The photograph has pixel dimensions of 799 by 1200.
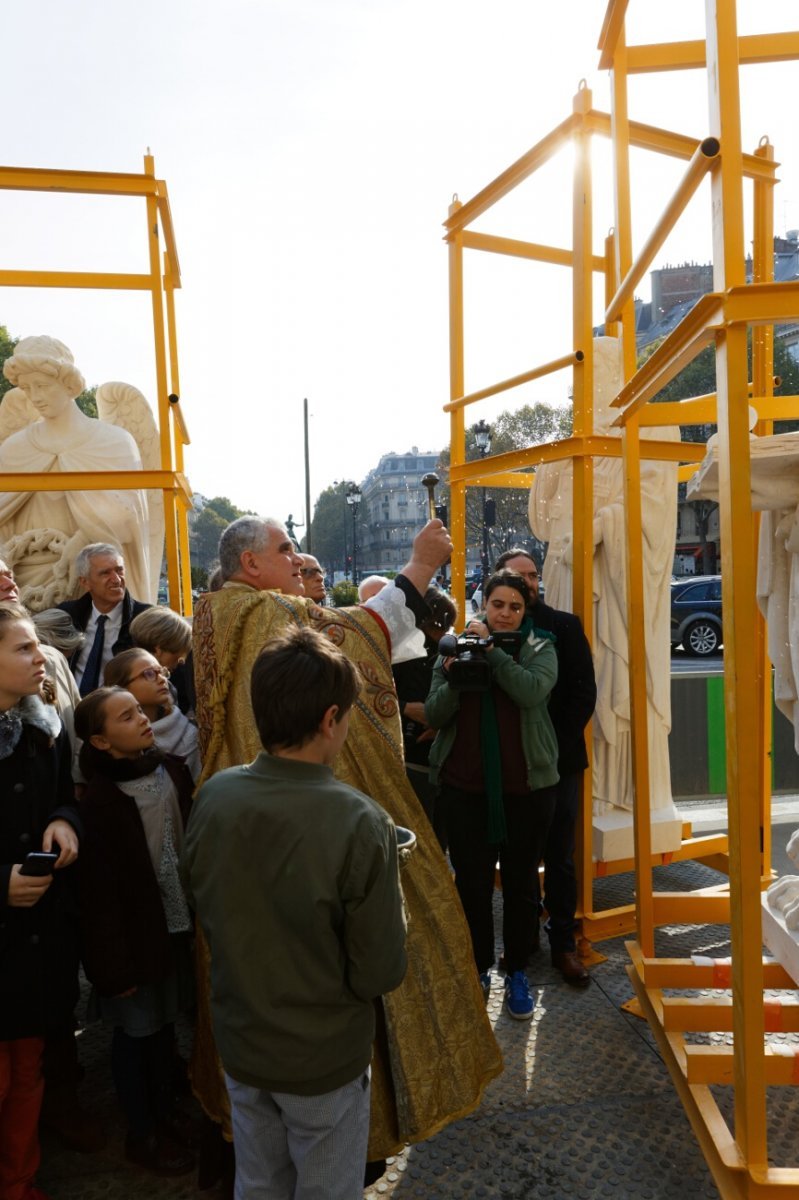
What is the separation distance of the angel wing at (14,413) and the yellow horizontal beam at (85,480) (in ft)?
7.98

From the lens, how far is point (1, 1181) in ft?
6.92

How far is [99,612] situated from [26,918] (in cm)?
169

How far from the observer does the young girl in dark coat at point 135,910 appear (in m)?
2.21

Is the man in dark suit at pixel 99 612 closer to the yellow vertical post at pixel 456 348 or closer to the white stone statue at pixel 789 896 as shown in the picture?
the yellow vertical post at pixel 456 348

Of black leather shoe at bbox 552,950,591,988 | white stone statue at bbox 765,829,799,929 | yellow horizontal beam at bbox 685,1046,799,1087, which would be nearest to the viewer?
yellow horizontal beam at bbox 685,1046,799,1087

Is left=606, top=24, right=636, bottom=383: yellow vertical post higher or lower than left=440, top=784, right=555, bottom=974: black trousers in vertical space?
higher

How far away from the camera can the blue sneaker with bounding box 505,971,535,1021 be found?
3.07 m

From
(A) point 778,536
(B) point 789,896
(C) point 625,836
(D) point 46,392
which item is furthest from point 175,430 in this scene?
(B) point 789,896

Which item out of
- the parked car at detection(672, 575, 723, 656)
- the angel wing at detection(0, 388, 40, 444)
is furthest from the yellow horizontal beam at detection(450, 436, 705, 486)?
the parked car at detection(672, 575, 723, 656)

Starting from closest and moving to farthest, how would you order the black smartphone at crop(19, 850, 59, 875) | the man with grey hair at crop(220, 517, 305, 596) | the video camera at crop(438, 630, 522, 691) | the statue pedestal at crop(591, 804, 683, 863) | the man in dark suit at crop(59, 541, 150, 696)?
1. the black smartphone at crop(19, 850, 59, 875)
2. the man with grey hair at crop(220, 517, 305, 596)
3. the video camera at crop(438, 630, 522, 691)
4. the man in dark suit at crop(59, 541, 150, 696)
5. the statue pedestal at crop(591, 804, 683, 863)

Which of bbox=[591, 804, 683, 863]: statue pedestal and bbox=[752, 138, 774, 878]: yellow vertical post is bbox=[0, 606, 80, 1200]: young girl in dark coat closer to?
bbox=[591, 804, 683, 863]: statue pedestal

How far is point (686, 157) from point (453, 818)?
336 centimetres

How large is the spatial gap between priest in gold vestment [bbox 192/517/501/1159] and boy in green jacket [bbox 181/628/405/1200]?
23.4 inches

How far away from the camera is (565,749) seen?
343 cm
